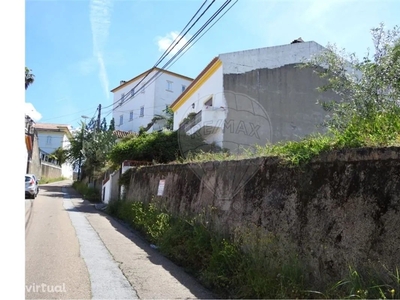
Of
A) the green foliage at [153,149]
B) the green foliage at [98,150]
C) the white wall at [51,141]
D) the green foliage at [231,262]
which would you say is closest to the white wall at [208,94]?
the green foliage at [153,149]

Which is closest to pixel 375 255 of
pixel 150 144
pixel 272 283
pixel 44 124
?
pixel 272 283

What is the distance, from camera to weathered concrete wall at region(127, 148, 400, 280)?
3275 millimetres

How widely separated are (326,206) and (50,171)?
5141 cm

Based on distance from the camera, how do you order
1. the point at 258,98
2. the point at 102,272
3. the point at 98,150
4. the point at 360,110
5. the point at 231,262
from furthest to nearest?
the point at 98,150 < the point at 258,98 < the point at 360,110 < the point at 102,272 < the point at 231,262

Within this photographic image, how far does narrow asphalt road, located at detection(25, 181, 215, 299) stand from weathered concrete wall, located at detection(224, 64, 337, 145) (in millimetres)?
8572

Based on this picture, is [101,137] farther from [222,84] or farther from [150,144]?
[222,84]

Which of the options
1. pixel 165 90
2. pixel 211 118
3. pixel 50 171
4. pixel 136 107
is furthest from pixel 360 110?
pixel 50 171

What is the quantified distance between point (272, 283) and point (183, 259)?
246 cm

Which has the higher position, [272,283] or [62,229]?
[272,283]

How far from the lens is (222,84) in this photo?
14.9 meters

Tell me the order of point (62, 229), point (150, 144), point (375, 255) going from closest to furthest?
point (375, 255)
point (62, 229)
point (150, 144)

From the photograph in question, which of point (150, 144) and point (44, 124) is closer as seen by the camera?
point (150, 144)

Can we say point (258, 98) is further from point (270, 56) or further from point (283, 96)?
point (270, 56)

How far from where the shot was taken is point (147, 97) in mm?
40375
